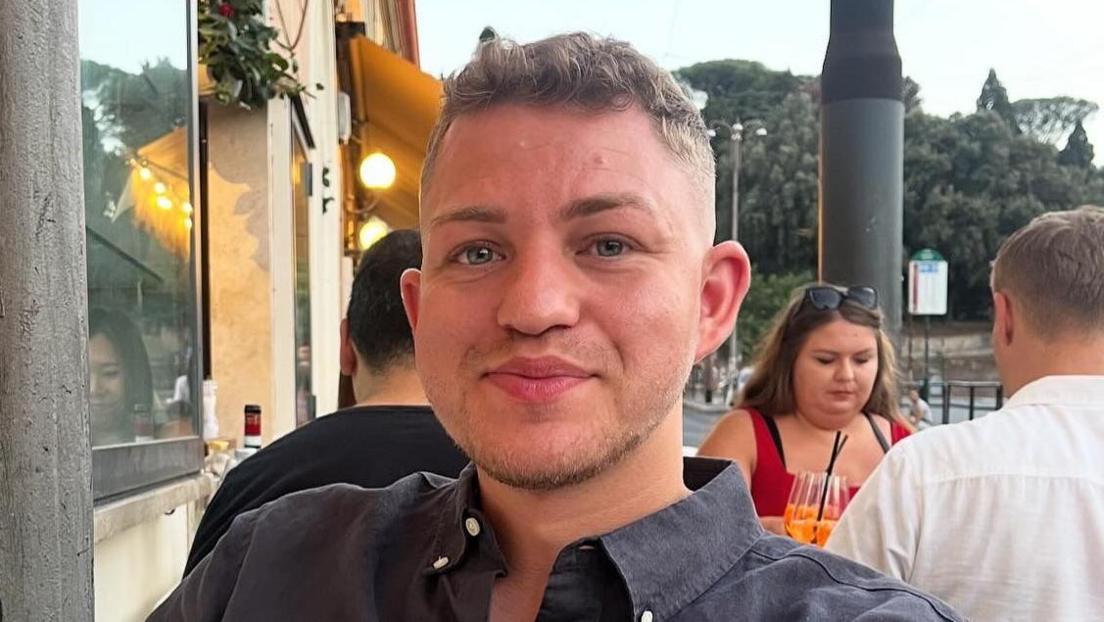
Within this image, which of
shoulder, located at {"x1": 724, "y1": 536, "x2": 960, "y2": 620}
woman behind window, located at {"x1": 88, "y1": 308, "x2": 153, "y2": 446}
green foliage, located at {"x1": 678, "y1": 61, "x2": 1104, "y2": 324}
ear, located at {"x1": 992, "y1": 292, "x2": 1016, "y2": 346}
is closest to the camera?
shoulder, located at {"x1": 724, "y1": 536, "x2": 960, "y2": 620}

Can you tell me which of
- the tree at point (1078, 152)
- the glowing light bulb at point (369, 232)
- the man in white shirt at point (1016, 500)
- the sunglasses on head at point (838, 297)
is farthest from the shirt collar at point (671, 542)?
the tree at point (1078, 152)

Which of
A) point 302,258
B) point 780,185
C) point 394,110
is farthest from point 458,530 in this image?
point 780,185

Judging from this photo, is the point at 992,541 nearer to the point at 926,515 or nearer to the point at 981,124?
the point at 926,515

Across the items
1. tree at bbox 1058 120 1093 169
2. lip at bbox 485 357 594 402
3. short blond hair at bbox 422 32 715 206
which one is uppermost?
tree at bbox 1058 120 1093 169

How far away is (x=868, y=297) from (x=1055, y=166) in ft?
140

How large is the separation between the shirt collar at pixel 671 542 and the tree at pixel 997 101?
4593cm

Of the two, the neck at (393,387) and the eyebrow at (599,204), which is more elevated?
the eyebrow at (599,204)

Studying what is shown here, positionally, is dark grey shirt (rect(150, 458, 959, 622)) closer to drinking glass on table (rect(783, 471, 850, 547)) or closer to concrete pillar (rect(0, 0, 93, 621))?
concrete pillar (rect(0, 0, 93, 621))

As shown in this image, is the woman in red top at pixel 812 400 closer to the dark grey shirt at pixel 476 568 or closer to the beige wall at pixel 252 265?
the dark grey shirt at pixel 476 568

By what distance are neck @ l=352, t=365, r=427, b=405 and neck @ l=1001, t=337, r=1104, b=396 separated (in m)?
1.53

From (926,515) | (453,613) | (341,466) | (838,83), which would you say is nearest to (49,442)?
(453,613)

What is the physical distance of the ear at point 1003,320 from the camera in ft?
8.09

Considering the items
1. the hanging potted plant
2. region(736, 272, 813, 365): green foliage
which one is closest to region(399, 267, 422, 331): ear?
the hanging potted plant

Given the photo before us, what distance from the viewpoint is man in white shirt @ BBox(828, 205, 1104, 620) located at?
208cm
